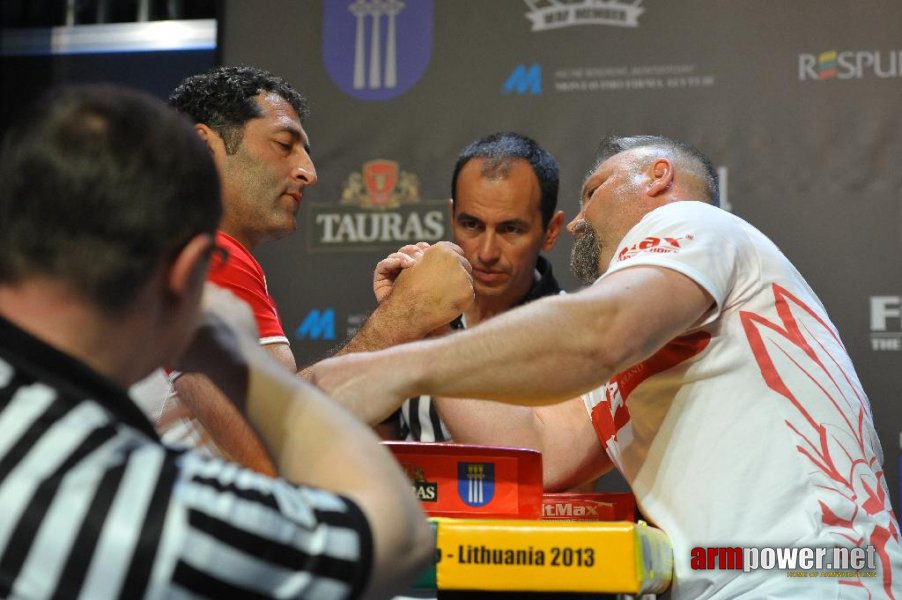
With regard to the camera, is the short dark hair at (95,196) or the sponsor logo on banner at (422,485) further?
the sponsor logo on banner at (422,485)

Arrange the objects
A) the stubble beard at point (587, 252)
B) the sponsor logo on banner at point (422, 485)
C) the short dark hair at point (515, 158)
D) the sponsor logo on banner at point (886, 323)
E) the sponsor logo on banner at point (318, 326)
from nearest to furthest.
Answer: the sponsor logo on banner at point (422, 485) → the stubble beard at point (587, 252) → the sponsor logo on banner at point (886, 323) → the short dark hair at point (515, 158) → the sponsor logo on banner at point (318, 326)

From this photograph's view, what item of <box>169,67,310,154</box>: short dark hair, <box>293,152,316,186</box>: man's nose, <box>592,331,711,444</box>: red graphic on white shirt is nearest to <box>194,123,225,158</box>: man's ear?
<box>169,67,310,154</box>: short dark hair

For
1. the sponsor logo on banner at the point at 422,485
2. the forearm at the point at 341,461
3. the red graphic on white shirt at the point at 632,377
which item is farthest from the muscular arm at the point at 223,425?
the forearm at the point at 341,461

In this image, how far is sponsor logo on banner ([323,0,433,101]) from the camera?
3.12 meters

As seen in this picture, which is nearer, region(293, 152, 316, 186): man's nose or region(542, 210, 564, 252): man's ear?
region(293, 152, 316, 186): man's nose

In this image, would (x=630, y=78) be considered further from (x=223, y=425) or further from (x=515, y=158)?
(x=223, y=425)

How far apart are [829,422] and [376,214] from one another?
179cm

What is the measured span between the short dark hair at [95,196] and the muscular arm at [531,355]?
48 cm

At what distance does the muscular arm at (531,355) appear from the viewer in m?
1.24

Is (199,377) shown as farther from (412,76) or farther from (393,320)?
(412,76)

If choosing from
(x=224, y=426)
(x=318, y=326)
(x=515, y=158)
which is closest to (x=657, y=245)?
(x=224, y=426)

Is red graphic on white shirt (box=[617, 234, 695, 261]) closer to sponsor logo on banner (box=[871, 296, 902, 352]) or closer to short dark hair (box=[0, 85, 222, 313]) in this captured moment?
short dark hair (box=[0, 85, 222, 313])

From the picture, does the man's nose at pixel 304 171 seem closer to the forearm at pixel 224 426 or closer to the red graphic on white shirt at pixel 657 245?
the forearm at pixel 224 426

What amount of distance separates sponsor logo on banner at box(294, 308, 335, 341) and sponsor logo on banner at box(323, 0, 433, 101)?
637 millimetres
